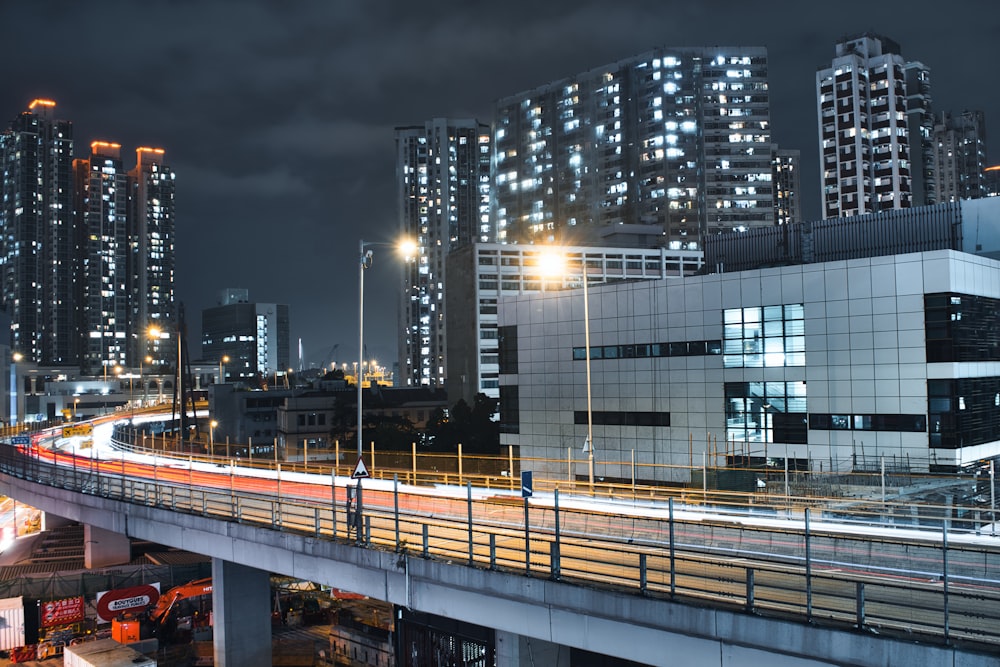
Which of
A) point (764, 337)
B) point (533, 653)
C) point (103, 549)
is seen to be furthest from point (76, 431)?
point (533, 653)

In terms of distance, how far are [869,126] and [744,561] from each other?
6180 inches

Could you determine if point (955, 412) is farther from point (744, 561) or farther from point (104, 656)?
point (104, 656)

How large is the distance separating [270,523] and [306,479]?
1528cm

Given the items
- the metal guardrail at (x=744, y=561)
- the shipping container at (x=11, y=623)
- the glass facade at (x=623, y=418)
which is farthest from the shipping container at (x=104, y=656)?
the glass facade at (x=623, y=418)

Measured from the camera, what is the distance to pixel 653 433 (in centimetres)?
5262

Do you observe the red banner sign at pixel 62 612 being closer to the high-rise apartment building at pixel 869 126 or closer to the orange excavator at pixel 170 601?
the orange excavator at pixel 170 601

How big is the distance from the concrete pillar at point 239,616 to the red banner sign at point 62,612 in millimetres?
12476

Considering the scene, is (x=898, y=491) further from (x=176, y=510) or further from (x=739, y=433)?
(x=176, y=510)

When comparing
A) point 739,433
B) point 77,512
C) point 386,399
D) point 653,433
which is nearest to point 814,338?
point 739,433

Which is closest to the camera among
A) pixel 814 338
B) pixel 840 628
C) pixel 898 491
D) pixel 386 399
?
pixel 840 628

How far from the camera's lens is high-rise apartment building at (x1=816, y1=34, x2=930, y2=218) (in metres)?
152

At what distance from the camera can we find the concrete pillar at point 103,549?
46250 mm

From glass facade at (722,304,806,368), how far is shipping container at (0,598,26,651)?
4007 centimetres

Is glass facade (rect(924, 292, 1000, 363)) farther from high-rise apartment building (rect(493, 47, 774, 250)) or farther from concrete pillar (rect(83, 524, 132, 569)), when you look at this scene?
high-rise apartment building (rect(493, 47, 774, 250))
